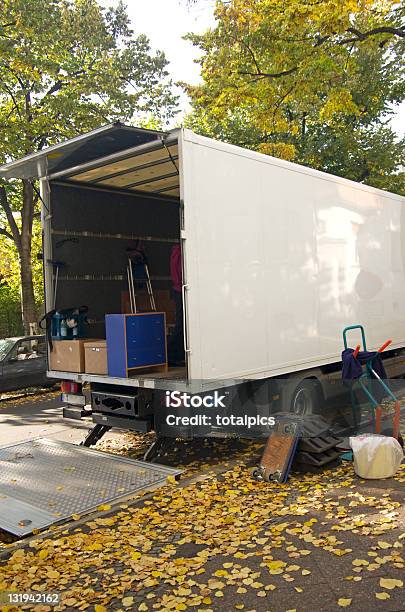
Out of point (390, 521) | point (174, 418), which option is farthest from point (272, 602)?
point (174, 418)

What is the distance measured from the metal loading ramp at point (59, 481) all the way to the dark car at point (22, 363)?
4.74 meters

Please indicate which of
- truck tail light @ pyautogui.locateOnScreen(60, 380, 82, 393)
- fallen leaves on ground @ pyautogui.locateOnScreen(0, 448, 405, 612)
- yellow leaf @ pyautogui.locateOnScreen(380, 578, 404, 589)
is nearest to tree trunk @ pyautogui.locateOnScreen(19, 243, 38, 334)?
truck tail light @ pyautogui.locateOnScreen(60, 380, 82, 393)

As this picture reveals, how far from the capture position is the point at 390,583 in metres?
3.58

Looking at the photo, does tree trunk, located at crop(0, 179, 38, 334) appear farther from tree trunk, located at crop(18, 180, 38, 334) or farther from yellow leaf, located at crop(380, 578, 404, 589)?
yellow leaf, located at crop(380, 578, 404, 589)

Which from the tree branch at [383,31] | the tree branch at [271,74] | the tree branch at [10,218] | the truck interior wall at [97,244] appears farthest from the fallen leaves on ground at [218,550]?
the tree branch at [10,218]

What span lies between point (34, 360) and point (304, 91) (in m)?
7.91

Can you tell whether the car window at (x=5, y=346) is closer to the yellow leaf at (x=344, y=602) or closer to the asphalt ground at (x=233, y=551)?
the asphalt ground at (x=233, y=551)

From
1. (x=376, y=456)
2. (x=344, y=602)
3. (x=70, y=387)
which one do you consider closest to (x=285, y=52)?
(x=70, y=387)

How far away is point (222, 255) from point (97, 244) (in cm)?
262

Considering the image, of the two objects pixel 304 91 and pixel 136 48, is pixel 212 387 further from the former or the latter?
pixel 136 48

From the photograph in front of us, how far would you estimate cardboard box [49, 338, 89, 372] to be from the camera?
6.94 m

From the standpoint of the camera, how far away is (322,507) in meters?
4.96

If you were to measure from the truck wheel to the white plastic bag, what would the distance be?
1.57 meters

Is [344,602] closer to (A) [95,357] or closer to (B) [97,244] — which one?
(A) [95,357]
